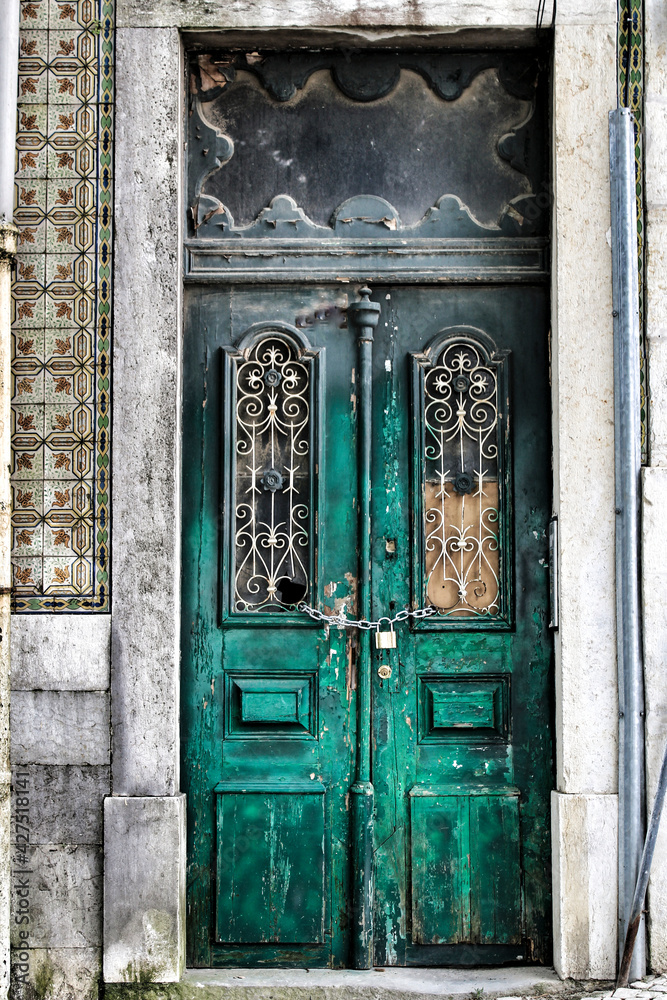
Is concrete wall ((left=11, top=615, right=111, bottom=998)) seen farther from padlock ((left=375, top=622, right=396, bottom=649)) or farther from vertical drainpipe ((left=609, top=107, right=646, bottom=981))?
vertical drainpipe ((left=609, top=107, right=646, bottom=981))

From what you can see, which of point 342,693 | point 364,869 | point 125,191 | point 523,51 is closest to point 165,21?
point 125,191

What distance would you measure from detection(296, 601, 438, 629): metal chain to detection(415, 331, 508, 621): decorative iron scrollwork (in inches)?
3.0

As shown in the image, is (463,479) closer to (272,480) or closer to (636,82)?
(272,480)

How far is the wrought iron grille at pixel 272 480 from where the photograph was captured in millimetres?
4020

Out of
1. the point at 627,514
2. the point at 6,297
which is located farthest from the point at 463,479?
the point at 6,297

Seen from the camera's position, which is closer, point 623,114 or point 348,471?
point 623,114

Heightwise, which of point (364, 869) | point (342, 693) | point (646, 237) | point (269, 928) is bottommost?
point (269, 928)

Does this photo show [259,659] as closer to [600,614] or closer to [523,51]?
[600,614]

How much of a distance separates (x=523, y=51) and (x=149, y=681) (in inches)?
125

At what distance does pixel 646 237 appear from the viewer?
3.88 m

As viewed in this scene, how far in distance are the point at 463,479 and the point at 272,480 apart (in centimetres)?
83

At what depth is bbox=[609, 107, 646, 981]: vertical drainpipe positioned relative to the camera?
3.69 metres

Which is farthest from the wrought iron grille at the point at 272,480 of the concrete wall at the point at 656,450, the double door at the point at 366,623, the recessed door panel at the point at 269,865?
the concrete wall at the point at 656,450

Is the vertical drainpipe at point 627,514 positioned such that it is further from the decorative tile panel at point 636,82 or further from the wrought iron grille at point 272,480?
the wrought iron grille at point 272,480
